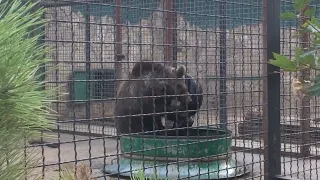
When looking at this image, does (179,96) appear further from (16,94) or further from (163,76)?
(16,94)

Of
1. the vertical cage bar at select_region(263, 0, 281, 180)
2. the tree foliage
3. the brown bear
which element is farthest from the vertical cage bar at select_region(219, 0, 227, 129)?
the tree foliage

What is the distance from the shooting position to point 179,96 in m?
4.65

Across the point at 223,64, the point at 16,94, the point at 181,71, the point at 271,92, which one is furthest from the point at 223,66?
the point at 16,94

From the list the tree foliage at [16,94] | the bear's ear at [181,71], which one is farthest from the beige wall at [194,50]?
the tree foliage at [16,94]

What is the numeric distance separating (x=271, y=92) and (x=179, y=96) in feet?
2.53

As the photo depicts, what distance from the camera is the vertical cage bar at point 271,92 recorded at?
460 cm

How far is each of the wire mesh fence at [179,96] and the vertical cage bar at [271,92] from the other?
13mm

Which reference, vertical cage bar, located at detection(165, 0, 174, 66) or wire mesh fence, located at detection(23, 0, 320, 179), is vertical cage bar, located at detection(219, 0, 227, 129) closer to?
wire mesh fence, located at detection(23, 0, 320, 179)

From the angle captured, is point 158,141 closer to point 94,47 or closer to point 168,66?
point 168,66

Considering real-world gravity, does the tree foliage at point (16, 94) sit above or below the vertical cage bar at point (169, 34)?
below

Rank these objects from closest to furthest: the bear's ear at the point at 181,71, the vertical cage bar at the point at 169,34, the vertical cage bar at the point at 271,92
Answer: the vertical cage bar at the point at 271,92
the vertical cage bar at the point at 169,34
the bear's ear at the point at 181,71

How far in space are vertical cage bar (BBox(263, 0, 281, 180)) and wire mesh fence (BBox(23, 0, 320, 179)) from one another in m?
0.01

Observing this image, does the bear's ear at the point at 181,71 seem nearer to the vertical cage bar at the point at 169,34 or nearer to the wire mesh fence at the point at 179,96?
the wire mesh fence at the point at 179,96

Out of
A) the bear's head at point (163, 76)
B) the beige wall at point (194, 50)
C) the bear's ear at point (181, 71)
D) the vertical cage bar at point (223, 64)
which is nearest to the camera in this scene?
the beige wall at point (194, 50)
